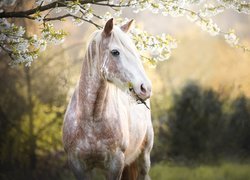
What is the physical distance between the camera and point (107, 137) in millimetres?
3111

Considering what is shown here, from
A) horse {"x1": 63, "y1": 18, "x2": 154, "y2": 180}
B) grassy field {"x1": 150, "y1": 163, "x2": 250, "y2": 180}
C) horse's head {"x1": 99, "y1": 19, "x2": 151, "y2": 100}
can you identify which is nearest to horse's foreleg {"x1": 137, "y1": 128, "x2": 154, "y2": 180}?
horse {"x1": 63, "y1": 18, "x2": 154, "y2": 180}

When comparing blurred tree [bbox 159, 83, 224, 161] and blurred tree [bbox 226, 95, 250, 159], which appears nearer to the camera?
blurred tree [bbox 226, 95, 250, 159]

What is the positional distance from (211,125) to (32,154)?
74.7 inches

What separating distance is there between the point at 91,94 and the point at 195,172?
10.0ft

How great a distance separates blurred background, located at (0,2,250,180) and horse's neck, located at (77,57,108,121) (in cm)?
271

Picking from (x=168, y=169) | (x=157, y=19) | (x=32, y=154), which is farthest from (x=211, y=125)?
(x=32, y=154)

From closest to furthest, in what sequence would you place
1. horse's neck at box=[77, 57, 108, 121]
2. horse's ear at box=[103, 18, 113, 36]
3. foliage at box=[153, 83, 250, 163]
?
horse's ear at box=[103, 18, 113, 36] < horse's neck at box=[77, 57, 108, 121] < foliage at box=[153, 83, 250, 163]

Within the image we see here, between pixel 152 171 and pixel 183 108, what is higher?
pixel 183 108

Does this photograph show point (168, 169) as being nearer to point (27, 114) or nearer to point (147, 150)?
point (27, 114)

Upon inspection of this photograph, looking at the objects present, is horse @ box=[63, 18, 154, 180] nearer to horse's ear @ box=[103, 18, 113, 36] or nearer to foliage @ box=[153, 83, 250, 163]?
horse's ear @ box=[103, 18, 113, 36]

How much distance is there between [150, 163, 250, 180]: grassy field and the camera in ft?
19.2

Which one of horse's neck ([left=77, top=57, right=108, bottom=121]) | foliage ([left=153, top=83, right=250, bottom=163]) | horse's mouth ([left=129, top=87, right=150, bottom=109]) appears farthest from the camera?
foliage ([left=153, top=83, right=250, bottom=163])

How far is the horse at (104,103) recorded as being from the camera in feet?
9.66

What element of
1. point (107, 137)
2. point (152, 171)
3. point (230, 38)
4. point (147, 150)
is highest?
point (230, 38)
